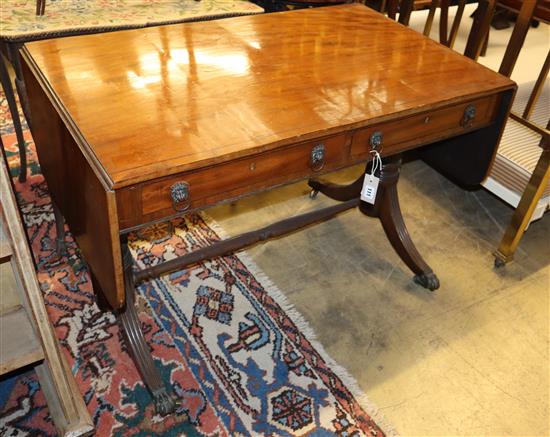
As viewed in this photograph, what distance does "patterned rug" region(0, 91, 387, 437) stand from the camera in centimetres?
169

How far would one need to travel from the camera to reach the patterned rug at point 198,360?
5.54ft

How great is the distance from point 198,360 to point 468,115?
1124mm

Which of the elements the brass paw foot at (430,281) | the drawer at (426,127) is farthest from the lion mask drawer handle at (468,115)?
the brass paw foot at (430,281)

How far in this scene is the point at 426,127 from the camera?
5.40 feet

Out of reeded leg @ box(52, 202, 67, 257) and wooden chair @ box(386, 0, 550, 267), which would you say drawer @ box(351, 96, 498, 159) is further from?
reeded leg @ box(52, 202, 67, 257)

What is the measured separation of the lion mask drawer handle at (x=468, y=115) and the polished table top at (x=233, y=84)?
0.20ft

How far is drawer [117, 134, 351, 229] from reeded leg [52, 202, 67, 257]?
90 cm

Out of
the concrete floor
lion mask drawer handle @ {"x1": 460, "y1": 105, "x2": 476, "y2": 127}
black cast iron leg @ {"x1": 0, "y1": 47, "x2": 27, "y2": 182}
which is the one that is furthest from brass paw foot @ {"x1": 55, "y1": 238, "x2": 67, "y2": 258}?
lion mask drawer handle @ {"x1": 460, "y1": 105, "x2": 476, "y2": 127}

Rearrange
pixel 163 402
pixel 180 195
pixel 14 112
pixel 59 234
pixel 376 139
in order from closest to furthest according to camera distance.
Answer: pixel 180 195, pixel 376 139, pixel 163 402, pixel 59 234, pixel 14 112

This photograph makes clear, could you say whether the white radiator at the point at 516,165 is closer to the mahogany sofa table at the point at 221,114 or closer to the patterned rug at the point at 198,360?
the mahogany sofa table at the point at 221,114

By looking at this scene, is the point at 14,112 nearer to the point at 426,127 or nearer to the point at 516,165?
the point at 426,127

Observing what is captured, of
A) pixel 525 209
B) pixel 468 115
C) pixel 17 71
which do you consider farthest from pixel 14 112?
pixel 525 209

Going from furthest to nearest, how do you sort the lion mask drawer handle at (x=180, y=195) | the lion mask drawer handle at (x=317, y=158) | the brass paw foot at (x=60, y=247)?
the brass paw foot at (x=60, y=247) < the lion mask drawer handle at (x=317, y=158) < the lion mask drawer handle at (x=180, y=195)

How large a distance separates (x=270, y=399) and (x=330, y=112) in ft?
2.91
